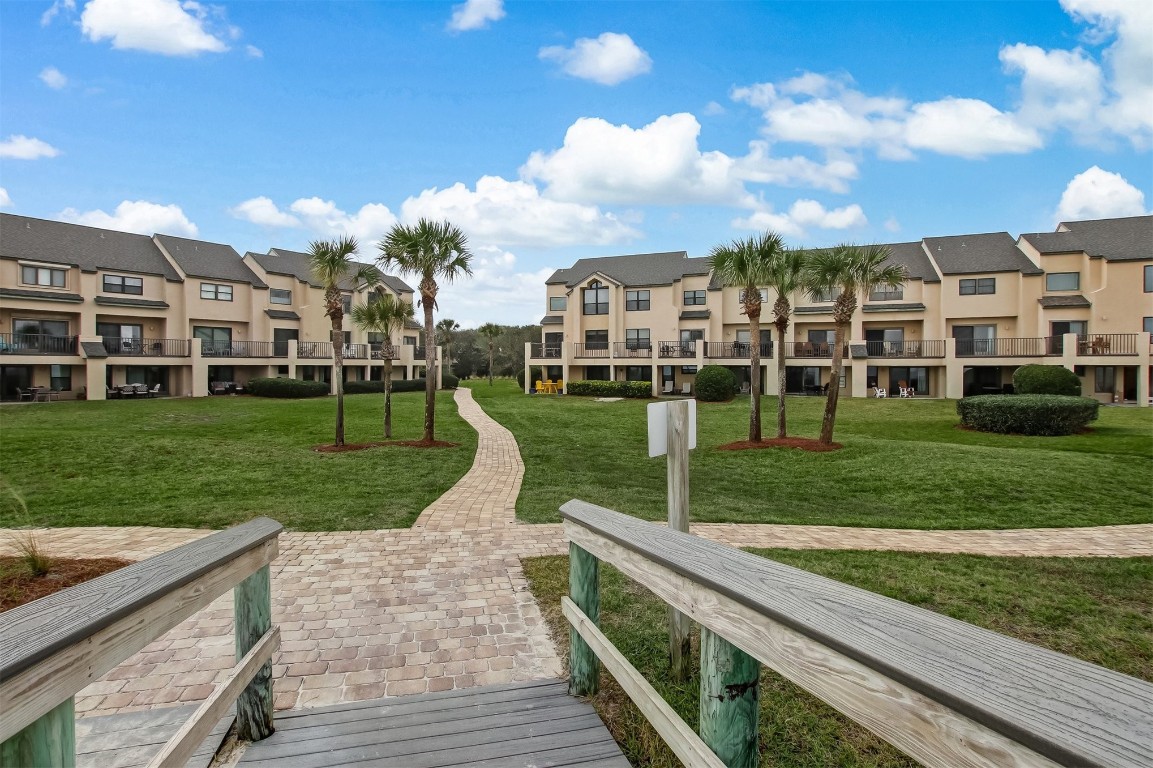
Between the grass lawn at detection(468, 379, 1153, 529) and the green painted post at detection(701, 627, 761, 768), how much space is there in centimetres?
733

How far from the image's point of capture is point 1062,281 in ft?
110

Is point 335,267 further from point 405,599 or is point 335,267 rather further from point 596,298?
point 596,298

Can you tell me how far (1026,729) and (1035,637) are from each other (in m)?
5.58

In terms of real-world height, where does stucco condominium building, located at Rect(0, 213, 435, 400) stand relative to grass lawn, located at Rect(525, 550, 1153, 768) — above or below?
above

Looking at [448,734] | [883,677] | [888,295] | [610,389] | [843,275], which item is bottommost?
[448,734]

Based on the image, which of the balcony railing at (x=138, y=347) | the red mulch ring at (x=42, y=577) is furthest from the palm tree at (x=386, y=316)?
the balcony railing at (x=138, y=347)

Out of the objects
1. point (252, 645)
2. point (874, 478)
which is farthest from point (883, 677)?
point (874, 478)

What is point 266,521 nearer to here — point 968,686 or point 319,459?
point 968,686

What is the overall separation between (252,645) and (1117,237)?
45.9m

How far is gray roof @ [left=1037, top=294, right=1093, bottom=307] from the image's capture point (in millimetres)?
32281

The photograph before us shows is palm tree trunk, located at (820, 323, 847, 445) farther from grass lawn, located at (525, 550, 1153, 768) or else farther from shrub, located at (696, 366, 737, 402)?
shrub, located at (696, 366, 737, 402)

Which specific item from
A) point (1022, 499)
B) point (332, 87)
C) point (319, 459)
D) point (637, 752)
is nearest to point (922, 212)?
point (1022, 499)

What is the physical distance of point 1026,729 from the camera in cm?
97

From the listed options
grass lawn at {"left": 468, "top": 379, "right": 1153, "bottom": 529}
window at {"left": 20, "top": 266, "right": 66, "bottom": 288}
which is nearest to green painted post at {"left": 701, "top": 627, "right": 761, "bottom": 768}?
grass lawn at {"left": 468, "top": 379, "right": 1153, "bottom": 529}
